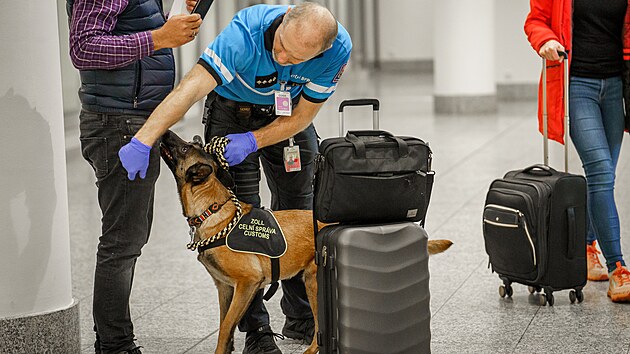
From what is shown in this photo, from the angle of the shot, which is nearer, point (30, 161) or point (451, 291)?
point (30, 161)

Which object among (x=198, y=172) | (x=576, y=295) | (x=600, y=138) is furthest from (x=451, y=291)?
(x=198, y=172)

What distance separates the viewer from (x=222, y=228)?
377cm

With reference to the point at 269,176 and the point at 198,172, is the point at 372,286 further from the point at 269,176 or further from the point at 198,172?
the point at 269,176

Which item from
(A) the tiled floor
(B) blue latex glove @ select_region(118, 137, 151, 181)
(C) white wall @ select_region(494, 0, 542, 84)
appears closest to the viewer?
(B) blue latex glove @ select_region(118, 137, 151, 181)

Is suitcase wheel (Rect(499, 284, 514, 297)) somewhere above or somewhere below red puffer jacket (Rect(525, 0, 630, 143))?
below

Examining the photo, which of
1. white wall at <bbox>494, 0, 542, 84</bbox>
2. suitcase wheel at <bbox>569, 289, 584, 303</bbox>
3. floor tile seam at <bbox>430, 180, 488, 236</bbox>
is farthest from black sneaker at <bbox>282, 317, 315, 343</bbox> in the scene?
white wall at <bbox>494, 0, 542, 84</bbox>

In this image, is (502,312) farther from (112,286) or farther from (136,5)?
(136,5)

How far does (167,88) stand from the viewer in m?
3.85

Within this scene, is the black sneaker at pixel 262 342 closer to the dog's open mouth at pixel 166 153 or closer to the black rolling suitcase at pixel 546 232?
the dog's open mouth at pixel 166 153

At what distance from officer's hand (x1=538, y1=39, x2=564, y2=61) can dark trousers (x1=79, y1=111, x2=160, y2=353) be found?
1968 millimetres

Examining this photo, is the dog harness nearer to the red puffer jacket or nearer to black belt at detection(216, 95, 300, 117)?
black belt at detection(216, 95, 300, 117)

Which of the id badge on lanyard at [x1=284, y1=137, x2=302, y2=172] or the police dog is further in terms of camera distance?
the id badge on lanyard at [x1=284, y1=137, x2=302, y2=172]

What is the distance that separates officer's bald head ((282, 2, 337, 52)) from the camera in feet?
11.5

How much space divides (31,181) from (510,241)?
2228 millimetres
